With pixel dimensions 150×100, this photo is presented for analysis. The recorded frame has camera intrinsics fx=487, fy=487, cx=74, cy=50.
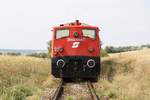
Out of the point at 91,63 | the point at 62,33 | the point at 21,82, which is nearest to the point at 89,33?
the point at 62,33

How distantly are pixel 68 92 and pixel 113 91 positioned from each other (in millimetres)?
1930

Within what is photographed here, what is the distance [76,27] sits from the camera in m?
25.0

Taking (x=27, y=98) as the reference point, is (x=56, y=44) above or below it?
above

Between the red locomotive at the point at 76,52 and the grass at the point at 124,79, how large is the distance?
105 cm

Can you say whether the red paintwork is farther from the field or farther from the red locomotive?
the field

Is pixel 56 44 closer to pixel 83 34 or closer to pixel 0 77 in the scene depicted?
pixel 83 34

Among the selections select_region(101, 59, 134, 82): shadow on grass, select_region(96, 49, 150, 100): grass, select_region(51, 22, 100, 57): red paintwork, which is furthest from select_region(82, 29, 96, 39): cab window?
select_region(101, 59, 134, 82): shadow on grass

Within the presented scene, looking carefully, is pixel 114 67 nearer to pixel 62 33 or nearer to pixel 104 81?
pixel 62 33

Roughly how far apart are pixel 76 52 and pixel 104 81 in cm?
216

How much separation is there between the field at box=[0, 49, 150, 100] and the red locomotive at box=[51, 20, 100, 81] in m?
0.78

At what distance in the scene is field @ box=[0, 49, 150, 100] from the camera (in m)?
17.5

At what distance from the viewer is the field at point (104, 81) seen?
17.5 meters

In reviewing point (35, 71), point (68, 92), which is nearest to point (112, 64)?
point (35, 71)

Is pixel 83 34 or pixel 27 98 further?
pixel 83 34
